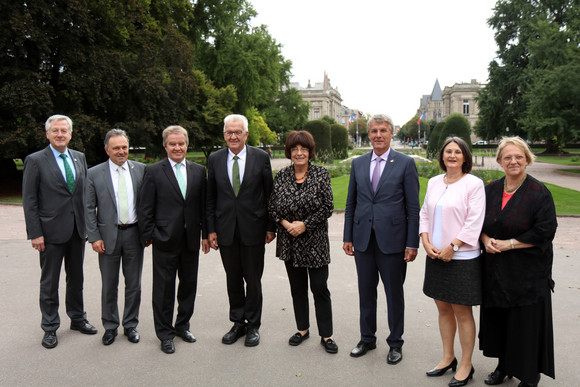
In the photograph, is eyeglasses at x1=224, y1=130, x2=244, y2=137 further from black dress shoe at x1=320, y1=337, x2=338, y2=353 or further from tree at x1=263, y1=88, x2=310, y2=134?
tree at x1=263, y1=88, x2=310, y2=134

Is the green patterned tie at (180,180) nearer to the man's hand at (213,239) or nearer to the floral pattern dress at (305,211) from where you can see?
the man's hand at (213,239)

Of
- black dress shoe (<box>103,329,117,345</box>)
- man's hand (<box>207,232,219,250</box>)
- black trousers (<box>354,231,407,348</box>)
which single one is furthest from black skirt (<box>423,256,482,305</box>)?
black dress shoe (<box>103,329,117,345</box>)

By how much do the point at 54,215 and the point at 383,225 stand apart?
317cm

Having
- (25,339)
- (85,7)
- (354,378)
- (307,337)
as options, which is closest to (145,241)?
(25,339)

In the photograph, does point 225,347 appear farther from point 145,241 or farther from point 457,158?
point 457,158

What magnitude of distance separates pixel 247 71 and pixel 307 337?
98.8 ft

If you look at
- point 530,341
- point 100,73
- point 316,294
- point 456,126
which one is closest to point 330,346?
point 316,294

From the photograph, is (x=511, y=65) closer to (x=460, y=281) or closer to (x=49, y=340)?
(x=460, y=281)

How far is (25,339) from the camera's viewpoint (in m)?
4.30

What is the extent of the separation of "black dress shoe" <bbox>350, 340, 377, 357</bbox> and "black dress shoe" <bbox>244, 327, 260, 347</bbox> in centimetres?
91

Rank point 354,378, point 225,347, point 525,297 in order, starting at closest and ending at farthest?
point 525,297 < point 354,378 < point 225,347

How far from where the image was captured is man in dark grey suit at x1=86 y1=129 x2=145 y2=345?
4.30 meters

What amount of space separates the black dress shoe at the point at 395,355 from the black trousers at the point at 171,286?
6.52ft

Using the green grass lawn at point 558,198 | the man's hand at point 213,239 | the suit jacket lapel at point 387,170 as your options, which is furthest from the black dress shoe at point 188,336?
the green grass lawn at point 558,198
